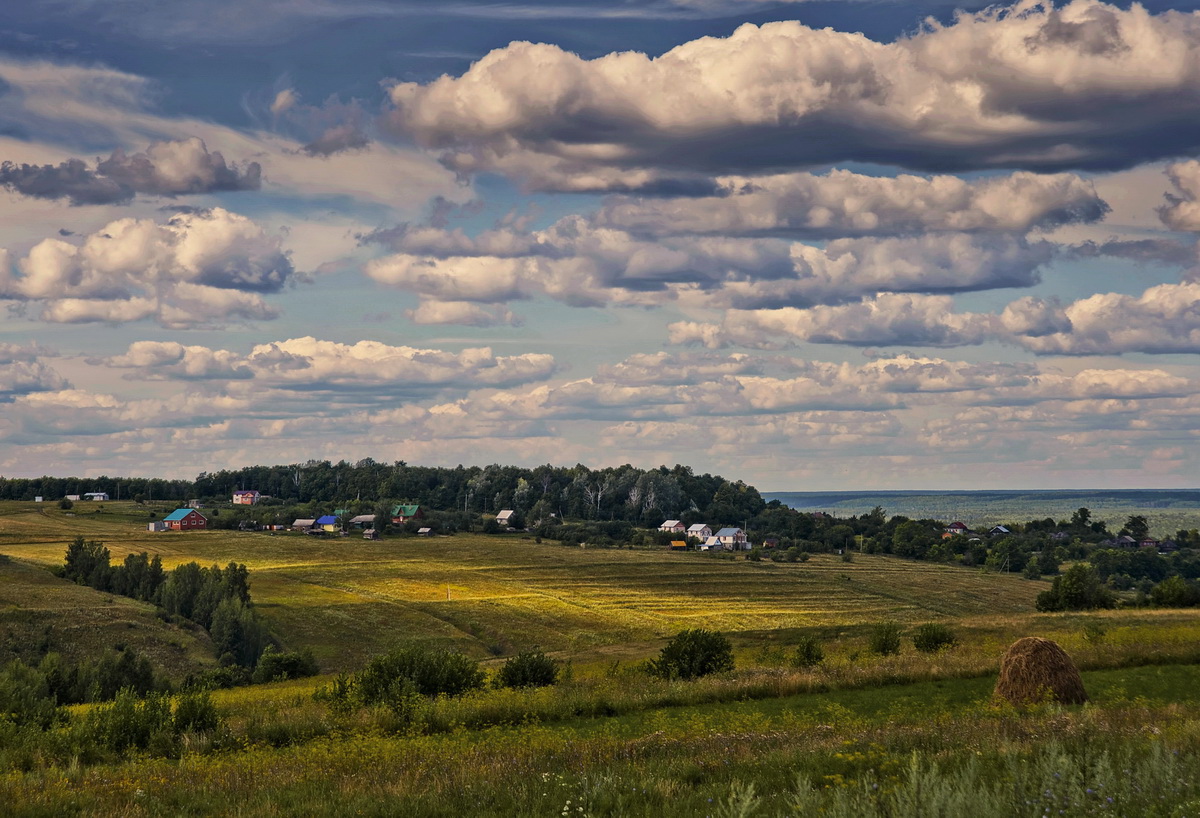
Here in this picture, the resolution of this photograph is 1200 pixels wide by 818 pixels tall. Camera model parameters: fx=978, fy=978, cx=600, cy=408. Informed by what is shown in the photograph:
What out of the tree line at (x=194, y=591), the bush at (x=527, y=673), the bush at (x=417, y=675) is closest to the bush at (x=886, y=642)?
the bush at (x=527, y=673)

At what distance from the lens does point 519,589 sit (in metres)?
133

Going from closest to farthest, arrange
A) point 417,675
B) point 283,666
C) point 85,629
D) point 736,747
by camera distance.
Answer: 1. point 736,747
2. point 417,675
3. point 283,666
4. point 85,629

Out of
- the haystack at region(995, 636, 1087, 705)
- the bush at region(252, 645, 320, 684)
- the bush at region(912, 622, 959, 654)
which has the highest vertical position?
the haystack at region(995, 636, 1087, 705)

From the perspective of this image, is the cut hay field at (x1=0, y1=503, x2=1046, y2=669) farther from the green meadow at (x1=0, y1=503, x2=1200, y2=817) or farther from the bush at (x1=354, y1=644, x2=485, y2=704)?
the green meadow at (x1=0, y1=503, x2=1200, y2=817)

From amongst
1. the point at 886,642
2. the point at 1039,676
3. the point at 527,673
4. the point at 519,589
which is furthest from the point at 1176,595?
the point at 519,589

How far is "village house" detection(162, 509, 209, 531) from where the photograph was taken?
633 feet

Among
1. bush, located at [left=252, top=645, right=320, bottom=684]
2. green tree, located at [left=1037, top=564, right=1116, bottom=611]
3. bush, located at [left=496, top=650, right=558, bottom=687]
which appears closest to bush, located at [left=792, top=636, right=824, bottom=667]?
bush, located at [left=496, top=650, right=558, bottom=687]

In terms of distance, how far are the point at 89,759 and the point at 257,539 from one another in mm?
163045

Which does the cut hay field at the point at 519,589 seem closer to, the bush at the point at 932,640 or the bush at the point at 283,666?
the bush at the point at 283,666

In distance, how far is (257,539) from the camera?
174 metres

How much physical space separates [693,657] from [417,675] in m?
9.90

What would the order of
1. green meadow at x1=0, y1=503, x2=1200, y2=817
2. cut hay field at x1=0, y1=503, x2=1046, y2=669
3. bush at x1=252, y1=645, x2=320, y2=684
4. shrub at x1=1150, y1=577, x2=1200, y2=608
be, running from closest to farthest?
1. green meadow at x1=0, y1=503, x2=1200, y2=817
2. shrub at x1=1150, y1=577, x2=1200, y2=608
3. bush at x1=252, y1=645, x2=320, y2=684
4. cut hay field at x1=0, y1=503, x2=1046, y2=669

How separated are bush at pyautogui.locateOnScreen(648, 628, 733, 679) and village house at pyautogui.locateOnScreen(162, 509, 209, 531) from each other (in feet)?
582

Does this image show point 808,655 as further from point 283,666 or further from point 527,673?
point 283,666
